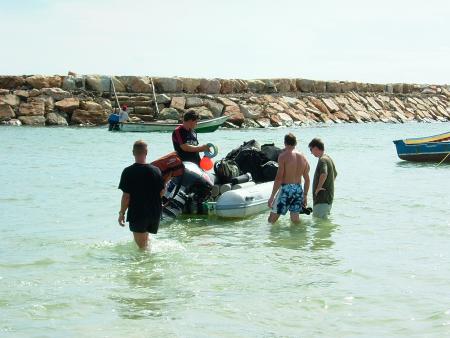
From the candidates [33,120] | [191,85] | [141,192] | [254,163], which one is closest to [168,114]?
[191,85]

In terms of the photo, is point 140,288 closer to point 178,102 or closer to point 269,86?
point 178,102

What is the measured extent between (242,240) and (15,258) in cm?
315

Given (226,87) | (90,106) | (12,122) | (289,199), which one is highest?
(226,87)

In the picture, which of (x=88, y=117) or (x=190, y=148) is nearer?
(x=190, y=148)

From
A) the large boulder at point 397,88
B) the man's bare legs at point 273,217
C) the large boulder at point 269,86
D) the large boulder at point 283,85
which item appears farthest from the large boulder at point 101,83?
the man's bare legs at point 273,217

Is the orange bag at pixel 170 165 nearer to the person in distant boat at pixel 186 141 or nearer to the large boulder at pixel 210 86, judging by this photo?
the person in distant boat at pixel 186 141

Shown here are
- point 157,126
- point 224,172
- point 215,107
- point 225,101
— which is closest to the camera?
point 224,172

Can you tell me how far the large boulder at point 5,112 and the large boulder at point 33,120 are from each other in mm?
631

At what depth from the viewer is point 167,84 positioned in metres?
50.8

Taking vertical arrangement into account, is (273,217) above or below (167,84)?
below

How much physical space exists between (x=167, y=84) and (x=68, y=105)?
7.29 meters

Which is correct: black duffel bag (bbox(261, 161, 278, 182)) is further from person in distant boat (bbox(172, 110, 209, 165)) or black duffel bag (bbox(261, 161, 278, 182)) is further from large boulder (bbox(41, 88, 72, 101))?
large boulder (bbox(41, 88, 72, 101))

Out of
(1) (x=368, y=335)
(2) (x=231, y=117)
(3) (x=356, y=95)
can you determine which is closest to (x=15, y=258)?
(1) (x=368, y=335)

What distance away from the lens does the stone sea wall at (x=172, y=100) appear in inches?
1832
